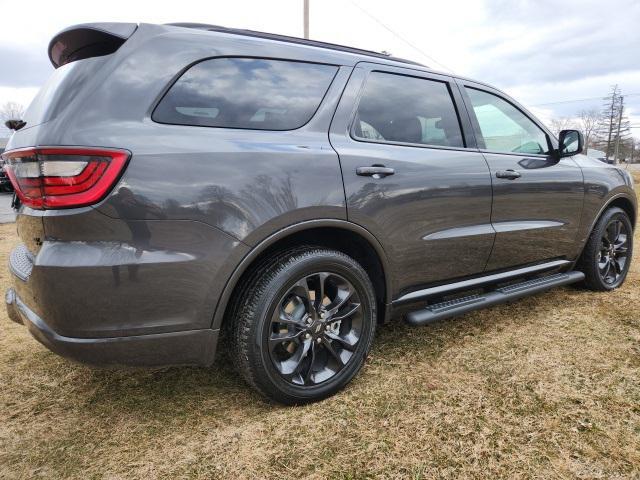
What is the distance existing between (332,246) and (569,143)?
7.20ft

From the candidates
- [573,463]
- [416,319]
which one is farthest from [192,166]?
[573,463]

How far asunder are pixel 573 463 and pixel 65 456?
2084 mm

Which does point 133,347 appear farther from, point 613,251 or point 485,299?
point 613,251

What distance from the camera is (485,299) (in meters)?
2.78

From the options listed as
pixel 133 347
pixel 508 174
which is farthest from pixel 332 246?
pixel 508 174

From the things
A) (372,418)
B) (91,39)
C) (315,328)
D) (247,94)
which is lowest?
(372,418)

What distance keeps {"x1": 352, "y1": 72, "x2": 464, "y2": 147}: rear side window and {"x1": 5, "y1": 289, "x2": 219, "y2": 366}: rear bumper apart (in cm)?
128

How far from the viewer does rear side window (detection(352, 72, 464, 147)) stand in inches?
93.0

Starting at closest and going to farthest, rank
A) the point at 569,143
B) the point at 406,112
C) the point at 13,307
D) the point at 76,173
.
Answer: the point at 76,173 < the point at 13,307 < the point at 406,112 < the point at 569,143

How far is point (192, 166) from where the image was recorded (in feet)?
5.71

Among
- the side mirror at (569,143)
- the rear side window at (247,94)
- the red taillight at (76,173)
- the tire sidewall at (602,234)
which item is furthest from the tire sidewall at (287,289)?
the tire sidewall at (602,234)

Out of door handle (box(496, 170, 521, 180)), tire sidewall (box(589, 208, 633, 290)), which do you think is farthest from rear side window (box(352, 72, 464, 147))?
tire sidewall (box(589, 208, 633, 290))

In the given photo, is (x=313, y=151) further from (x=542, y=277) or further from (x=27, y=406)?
(x=542, y=277)

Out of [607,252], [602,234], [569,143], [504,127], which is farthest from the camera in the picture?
[607,252]
